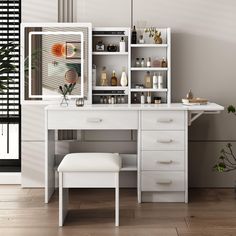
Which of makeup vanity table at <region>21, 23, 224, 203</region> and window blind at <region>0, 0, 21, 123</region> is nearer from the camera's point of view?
makeup vanity table at <region>21, 23, 224, 203</region>

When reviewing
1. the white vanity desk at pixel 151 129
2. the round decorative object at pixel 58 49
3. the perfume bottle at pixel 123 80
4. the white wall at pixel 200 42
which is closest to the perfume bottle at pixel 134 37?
the white wall at pixel 200 42

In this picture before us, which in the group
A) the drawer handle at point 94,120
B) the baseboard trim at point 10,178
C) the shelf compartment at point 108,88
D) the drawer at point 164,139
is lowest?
the baseboard trim at point 10,178

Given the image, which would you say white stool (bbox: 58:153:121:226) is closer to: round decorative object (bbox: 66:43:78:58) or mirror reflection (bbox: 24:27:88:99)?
mirror reflection (bbox: 24:27:88:99)

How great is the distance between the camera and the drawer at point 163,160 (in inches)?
180

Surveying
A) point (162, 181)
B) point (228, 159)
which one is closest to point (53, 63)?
point (162, 181)

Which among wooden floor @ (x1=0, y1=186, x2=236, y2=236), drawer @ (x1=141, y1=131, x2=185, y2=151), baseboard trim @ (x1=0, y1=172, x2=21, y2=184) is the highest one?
drawer @ (x1=141, y1=131, x2=185, y2=151)

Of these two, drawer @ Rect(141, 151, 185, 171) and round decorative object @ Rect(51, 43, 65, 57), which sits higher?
round decorative object @ Rect(51, 43, 65, 57)

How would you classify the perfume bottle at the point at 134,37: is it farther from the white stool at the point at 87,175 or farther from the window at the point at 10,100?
the white stool at the point at 87,175

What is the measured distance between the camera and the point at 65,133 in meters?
5.08

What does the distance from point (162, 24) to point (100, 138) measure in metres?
1.16

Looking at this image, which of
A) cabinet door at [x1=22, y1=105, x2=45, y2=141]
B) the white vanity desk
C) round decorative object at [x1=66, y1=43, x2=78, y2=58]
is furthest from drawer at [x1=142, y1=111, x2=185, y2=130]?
cabinet door at [x1=22, y1=105, x2=45, y2=141]

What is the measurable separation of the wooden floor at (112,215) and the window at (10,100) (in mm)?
537

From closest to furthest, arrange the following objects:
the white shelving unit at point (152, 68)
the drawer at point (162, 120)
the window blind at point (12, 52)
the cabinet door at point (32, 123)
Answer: the drawer at point (162, 120), the white shelving unit at point (152, 68), the cabinet door at point (32, 123), the window blind at point (12, 52)

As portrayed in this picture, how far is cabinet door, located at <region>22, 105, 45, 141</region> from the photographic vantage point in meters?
5.09
